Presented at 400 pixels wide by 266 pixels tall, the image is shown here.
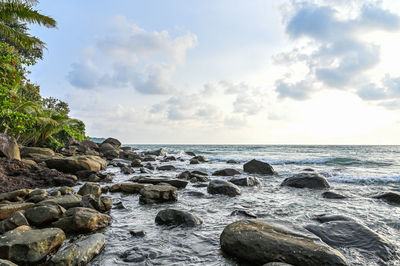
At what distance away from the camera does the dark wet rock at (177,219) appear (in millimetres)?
4465

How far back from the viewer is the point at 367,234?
3.77 meters

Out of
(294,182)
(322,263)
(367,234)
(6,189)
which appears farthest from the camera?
(294,182)

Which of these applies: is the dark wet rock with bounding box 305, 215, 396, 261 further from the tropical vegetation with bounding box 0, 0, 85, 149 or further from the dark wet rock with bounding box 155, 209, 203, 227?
the tropical vegetation with bounding box 0, 0, 85, 149

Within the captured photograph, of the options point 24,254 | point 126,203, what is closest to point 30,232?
point 24,254

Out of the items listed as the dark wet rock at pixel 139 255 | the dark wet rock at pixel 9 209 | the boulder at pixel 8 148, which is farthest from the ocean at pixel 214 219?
the boulder at pixel 8 148

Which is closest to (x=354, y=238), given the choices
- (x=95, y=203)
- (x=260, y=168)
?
(x=95, y=203)

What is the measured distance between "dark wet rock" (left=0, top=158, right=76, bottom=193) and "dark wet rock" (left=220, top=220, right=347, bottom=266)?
6.72 meters

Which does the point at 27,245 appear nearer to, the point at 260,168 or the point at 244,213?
the point at 244,213

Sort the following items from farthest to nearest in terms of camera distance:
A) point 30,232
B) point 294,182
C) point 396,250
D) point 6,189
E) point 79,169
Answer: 1. point 79,169
2. point 294,182
3. point 6,189
4. point 396,250
5. point 30,232

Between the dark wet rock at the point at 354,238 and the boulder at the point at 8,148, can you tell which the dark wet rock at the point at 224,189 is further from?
the boulder at the point at 8,148

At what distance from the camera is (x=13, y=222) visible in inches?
148

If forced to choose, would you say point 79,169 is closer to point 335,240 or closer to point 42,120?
point 42,120

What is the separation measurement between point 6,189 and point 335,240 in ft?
25.9

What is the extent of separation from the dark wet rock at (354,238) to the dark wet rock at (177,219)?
2080mm
